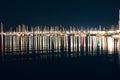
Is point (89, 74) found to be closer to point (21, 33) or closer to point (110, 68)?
point (110, 68)

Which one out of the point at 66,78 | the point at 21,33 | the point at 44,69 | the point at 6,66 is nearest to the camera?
the point at 66,78

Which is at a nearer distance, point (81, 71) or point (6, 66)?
point (81, 71)

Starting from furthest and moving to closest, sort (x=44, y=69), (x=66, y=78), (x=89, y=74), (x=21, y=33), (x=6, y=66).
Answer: (x=21, y=33) < (x=6, y=66) < (x=44, y=69) < (x=89, y=74) < (x=66, y=78)

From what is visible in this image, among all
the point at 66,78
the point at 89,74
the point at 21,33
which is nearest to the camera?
the point at 66,78

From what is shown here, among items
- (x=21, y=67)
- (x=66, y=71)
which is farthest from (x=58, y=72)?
(x=21, y=67)

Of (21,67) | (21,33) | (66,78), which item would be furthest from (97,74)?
(21,33)

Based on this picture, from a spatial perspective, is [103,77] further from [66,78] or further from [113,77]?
[66,78]

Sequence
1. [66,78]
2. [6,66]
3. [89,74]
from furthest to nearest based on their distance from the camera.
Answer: [6,66] → [89,74] → [66,78]

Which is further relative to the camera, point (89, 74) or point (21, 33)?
point (21, 33)
